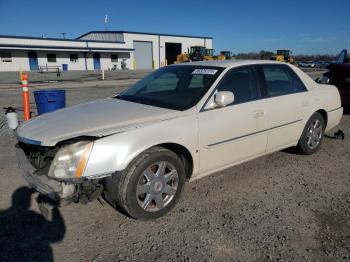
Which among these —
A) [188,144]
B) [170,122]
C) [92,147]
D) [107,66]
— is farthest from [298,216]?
[107,66]

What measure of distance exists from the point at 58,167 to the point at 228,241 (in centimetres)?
164

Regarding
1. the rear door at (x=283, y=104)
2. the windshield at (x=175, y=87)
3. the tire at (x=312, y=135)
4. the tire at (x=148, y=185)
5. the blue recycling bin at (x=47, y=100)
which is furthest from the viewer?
the blue recycling bin at (x=47, y=100)

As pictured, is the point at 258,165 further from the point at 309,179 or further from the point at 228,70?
the point at 228,70

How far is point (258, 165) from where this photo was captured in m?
4.60

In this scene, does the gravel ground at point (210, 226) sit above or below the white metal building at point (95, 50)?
below

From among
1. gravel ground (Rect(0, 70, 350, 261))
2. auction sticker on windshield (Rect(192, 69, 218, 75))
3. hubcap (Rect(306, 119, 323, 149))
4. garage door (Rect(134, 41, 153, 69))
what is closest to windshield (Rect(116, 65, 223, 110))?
auction sticker on windshield (Rect(192, 69, 218, 75))

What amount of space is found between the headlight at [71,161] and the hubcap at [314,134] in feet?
11.7

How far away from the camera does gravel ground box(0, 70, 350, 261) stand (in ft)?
8.55

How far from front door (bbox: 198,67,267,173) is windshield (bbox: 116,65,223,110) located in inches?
8.0

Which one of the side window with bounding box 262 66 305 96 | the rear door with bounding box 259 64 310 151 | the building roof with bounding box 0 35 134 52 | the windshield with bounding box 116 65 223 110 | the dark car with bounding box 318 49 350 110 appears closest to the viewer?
the windshield with bounding box 116 65 223 110

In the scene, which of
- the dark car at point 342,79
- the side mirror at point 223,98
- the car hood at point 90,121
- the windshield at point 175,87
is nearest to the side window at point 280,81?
the windshield at point 175,87

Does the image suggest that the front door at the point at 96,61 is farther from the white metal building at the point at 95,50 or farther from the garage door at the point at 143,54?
the garage door at the point at 143,54

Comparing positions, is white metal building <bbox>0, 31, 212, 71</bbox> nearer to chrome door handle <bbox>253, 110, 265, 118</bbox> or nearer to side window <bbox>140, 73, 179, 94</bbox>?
side window <bbox>140, 73, 179, 94</bbox>

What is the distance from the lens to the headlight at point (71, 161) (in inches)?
103
